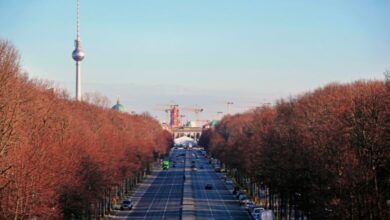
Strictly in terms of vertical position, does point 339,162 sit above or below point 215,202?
above

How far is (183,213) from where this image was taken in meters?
69.1

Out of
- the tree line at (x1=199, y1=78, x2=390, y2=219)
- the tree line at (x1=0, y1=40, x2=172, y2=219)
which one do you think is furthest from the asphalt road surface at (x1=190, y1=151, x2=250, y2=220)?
the tree line at (x1=0, y1=40, x2=172, y2=219)

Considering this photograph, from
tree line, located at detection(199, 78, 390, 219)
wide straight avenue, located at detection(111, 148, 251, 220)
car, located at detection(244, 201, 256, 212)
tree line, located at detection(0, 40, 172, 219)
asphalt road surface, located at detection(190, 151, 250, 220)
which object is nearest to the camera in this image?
tree line, located at detection(0, 40, 172, 219)

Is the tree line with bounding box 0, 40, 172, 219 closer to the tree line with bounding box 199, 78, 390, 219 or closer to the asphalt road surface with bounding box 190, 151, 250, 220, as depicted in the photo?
the asphalt road surface with bounding box 190, 151, 250, 220

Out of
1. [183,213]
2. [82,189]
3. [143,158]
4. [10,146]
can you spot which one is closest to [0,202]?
[10,146]

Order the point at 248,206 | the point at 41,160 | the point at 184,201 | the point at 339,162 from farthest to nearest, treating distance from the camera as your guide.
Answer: the point at 184,201 → the point at 248,206 → the point at 41,160 → the point at 339,162

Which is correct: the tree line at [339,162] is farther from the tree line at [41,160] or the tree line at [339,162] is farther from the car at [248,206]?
the tree line at [41,160]

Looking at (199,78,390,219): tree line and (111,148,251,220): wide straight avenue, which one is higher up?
(199,78,390,219): tree line

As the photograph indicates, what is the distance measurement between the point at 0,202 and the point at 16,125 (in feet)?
26.0

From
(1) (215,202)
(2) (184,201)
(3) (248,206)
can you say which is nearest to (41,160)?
(3) (248,206)

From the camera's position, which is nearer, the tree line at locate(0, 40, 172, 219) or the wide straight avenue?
the tree line at locate(0, 40, 172, 219)

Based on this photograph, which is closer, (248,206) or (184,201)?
(248,206)

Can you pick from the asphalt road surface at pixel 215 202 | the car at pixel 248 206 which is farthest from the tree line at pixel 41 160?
the car at pixel 248 206

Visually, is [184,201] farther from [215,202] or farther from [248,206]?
[248,206]
